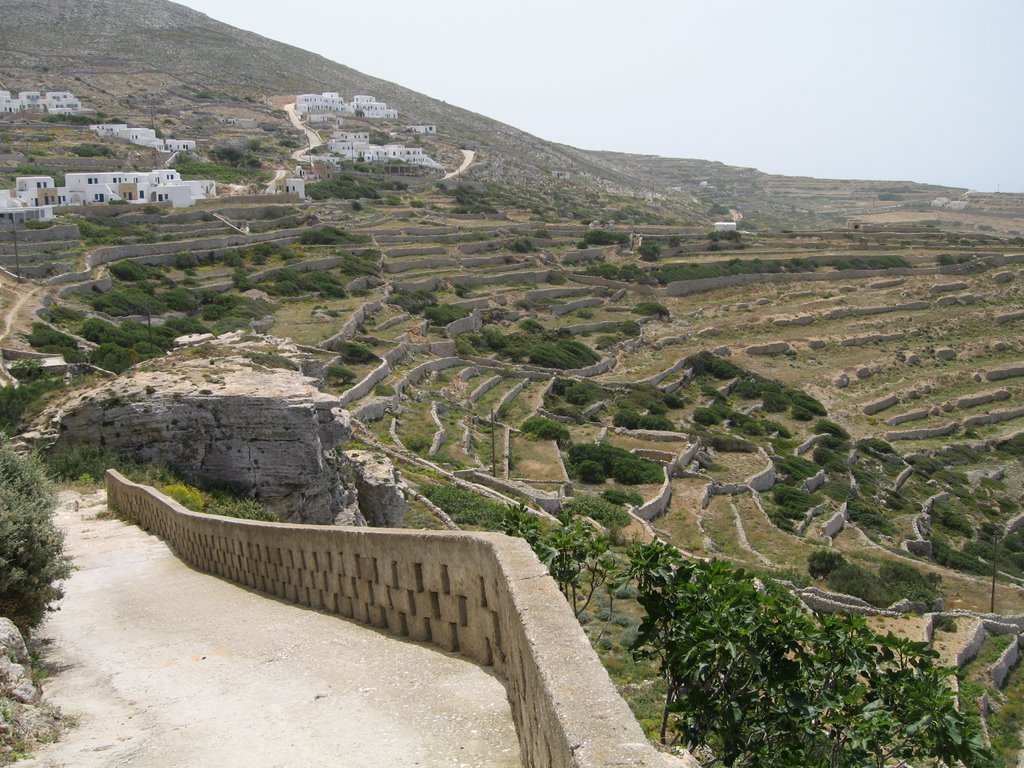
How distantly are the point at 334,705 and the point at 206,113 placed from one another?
89757mm

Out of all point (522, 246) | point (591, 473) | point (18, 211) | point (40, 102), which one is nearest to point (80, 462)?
point (591, 473)

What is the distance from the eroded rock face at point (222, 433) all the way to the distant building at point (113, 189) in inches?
1536

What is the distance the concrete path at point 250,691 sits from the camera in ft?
17.3

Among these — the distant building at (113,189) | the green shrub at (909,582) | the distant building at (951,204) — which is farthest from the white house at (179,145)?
the distant building at (951,204)

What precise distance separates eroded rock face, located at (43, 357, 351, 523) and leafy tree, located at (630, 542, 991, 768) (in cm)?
775

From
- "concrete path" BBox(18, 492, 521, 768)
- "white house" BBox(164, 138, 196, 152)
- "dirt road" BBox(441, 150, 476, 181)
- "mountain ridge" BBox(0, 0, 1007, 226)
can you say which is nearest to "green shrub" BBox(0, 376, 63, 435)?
"concrete path" BBox(18, 492, 521, 768)

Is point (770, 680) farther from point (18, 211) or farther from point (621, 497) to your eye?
point (18, 211)

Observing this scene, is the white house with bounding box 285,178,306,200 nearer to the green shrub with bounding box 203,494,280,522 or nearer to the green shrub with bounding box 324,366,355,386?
the green shrub with bounding box 324,366,355,386

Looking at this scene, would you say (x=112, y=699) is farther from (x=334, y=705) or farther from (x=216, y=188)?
(x=216, y=188)

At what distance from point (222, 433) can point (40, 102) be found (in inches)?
2960

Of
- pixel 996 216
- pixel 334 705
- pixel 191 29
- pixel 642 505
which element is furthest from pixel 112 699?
pixel 996 216

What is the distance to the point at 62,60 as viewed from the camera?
95812 mm

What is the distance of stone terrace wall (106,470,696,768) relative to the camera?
12.0 feet

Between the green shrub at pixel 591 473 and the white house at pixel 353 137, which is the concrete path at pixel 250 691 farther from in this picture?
the white house at pixel 353 137
